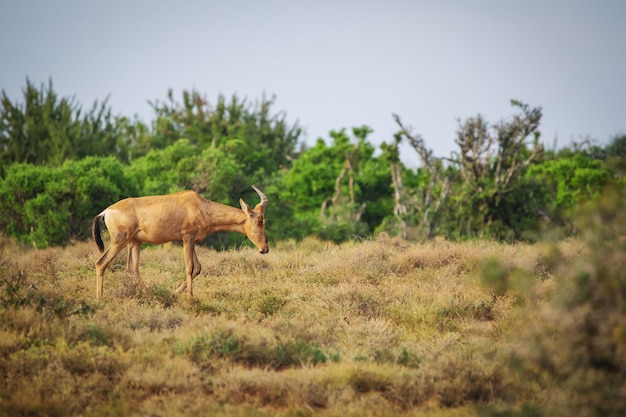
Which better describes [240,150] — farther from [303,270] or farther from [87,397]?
[87,397]

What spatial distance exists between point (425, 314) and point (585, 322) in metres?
5.14

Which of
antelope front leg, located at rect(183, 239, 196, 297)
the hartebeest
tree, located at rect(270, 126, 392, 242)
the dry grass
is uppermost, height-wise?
tree, located at rect(270, 126, 392, 242)

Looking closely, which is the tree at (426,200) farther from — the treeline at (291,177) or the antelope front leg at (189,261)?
the antelope front leg at (189,261)

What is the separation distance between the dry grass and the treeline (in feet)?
7.07

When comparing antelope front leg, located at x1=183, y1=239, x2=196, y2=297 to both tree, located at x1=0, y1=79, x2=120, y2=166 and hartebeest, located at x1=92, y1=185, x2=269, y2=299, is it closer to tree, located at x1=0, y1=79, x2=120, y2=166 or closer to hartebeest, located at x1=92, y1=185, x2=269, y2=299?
hartebeest, located at x1=92, y1=185, x2=269, y2=299

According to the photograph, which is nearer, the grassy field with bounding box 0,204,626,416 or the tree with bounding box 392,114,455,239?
the grassy field with bounding box 0,204,626,416

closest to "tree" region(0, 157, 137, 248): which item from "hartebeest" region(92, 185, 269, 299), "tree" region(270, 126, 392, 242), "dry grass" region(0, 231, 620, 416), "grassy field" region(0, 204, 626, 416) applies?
"dry grass" region(0, 231, 620, 416)

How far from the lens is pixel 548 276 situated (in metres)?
15.1

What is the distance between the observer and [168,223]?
13656 millimetres

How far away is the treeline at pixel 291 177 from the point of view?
28797 mm

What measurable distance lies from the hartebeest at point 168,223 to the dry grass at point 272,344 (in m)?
0.59

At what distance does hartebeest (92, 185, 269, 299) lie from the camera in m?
13.4

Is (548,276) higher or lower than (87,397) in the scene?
higher

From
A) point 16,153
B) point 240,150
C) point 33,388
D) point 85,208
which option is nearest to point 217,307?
point 33,388
